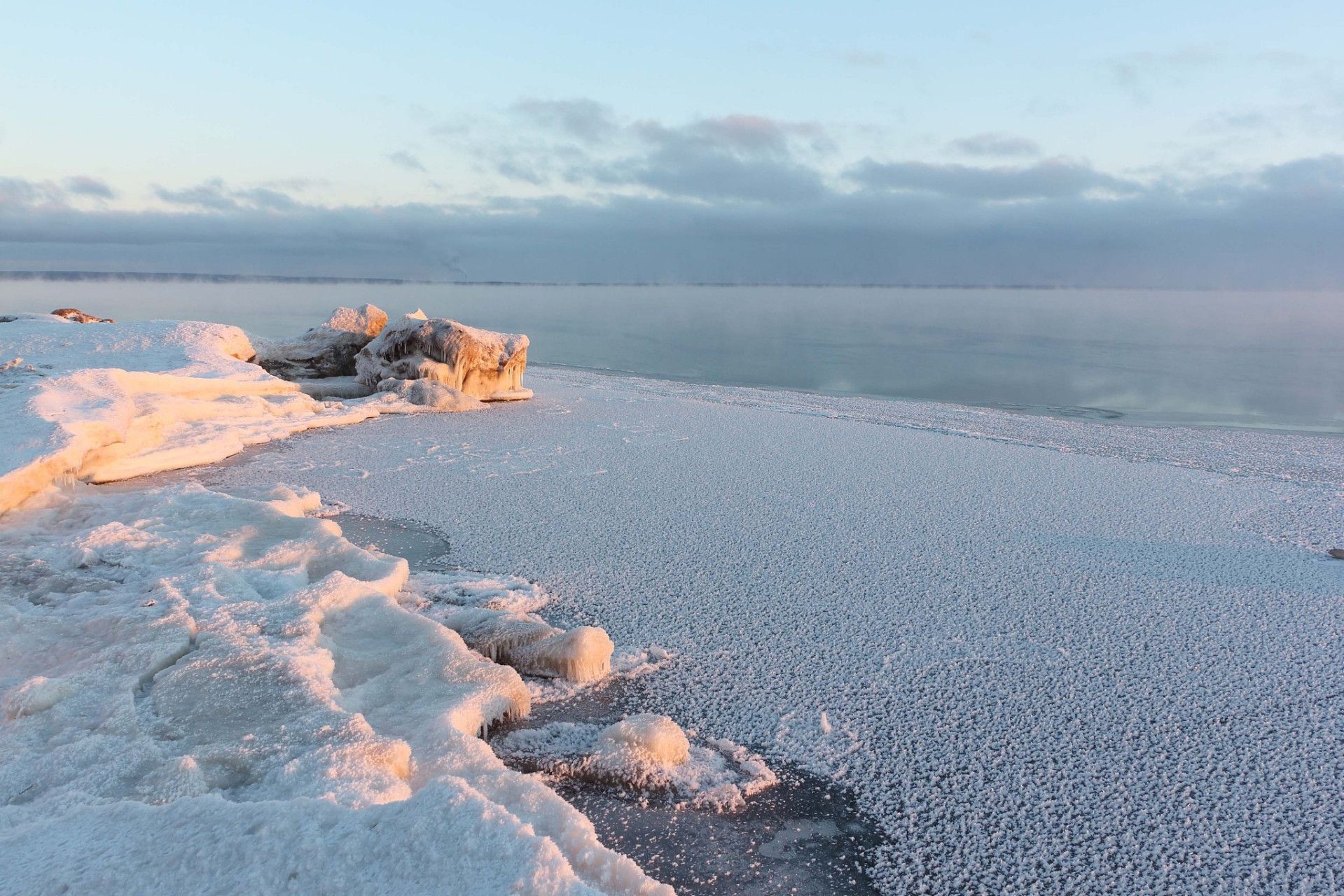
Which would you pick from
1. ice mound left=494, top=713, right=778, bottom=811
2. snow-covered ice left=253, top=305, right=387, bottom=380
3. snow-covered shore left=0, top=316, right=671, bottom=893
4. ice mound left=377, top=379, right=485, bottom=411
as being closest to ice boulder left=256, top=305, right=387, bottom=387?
snow-covered ice left=253, top=305, right=387, bottom=380

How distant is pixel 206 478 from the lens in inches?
255

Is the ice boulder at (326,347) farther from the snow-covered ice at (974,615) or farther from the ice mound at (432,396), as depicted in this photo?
the snow-covered ice at (974,615)

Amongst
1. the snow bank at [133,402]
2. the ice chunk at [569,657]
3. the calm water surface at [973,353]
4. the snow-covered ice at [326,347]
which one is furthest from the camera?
the calm water surface at [973,353]

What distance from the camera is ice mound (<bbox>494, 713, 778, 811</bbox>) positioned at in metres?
2.64

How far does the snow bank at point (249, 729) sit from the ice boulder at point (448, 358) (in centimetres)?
635

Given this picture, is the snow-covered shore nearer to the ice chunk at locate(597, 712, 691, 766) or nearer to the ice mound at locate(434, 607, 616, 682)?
the ice mound at locate(434, 607, 616, 682)

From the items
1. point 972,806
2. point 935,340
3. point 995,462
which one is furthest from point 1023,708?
point 935,340

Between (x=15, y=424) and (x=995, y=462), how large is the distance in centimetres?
824

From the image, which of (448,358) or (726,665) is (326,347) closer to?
(448,358)

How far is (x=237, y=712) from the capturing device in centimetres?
267

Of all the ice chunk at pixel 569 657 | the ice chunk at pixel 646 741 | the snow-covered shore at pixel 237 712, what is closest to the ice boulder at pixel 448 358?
the snow-covered shore at pixel 237 712

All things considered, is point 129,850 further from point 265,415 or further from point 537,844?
point 265,415

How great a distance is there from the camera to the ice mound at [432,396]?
1013cm

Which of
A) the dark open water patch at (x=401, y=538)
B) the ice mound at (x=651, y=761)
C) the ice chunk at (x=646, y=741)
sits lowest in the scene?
the dark open water patch at (x=401, y=538)
